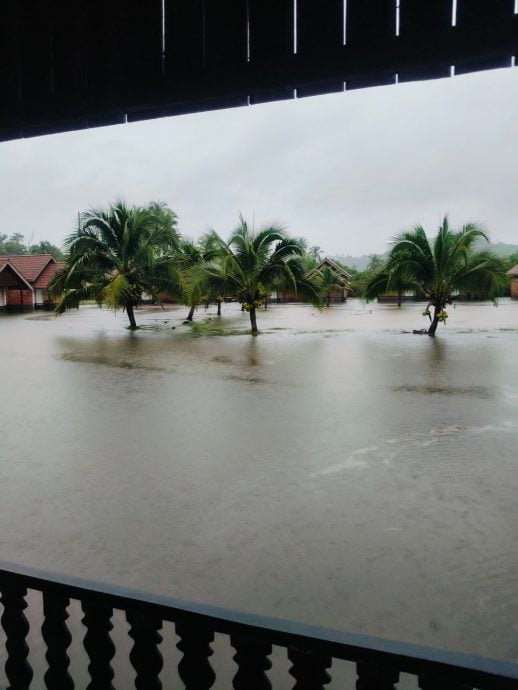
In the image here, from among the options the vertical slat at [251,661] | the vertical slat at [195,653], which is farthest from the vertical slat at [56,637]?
the vertical slat at [251,661]

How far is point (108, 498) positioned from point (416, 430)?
170 inches

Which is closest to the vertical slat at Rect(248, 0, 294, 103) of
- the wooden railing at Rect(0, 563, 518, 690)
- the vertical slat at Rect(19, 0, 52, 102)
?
the vertical slat at Rect(19, 0, 52, 102)

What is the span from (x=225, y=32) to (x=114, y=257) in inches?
715

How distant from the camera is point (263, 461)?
18.5ft

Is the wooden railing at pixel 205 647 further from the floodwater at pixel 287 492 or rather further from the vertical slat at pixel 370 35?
the vertical slat at pixel 370 35

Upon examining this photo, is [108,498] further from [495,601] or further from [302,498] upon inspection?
[495,601]

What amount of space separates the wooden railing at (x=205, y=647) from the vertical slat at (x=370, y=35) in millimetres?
2439

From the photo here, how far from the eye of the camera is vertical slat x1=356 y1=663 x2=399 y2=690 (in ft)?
4.10

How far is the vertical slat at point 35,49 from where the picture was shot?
2.62 meters

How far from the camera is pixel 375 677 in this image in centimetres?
127

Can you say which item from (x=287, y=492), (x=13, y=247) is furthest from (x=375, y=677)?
(x=13, y=247)

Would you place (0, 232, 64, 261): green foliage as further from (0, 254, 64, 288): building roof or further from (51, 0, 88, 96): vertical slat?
(51, 0, 88, 96): vertical slat

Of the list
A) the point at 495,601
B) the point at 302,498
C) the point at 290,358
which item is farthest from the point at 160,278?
the point at 495,601

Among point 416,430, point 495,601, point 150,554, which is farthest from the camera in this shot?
point 416,430
